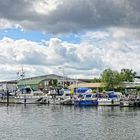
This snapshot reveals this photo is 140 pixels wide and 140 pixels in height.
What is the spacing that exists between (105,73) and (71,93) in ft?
93.9

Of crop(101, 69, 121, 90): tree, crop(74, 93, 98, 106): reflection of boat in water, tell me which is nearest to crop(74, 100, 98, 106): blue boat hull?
crop(74, 93, 98, 106): reflection of boat in water

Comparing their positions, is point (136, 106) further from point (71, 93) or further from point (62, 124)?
point (62, 124)

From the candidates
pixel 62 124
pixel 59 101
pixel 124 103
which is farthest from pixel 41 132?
pixel 59 101

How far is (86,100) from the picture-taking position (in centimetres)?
13900

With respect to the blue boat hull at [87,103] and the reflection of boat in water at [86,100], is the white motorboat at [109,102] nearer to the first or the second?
the blue boat hull at [87,103]

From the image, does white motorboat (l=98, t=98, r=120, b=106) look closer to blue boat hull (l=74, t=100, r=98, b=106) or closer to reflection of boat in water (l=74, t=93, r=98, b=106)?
blue boat hull (l=74, t=100, r=98, b=106)

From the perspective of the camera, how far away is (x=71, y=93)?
160000 millimetres

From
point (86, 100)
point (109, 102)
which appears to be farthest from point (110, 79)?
point (109, 102)

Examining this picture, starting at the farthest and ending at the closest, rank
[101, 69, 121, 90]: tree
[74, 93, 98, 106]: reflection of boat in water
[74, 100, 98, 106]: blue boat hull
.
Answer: [101, 69, 121, 90]: tree, [74, 93, 98, 106]: reflection of boat in water, [74, 100, 98, 106]: blue boat hull

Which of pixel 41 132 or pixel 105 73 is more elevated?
pixel 105 73

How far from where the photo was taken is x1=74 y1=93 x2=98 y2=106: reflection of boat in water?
137 meters

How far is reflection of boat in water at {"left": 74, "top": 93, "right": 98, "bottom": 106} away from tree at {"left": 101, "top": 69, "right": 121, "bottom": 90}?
1600 inches

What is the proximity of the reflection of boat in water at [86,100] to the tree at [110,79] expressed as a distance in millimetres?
40651

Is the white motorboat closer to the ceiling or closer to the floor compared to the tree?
closer to the floor
